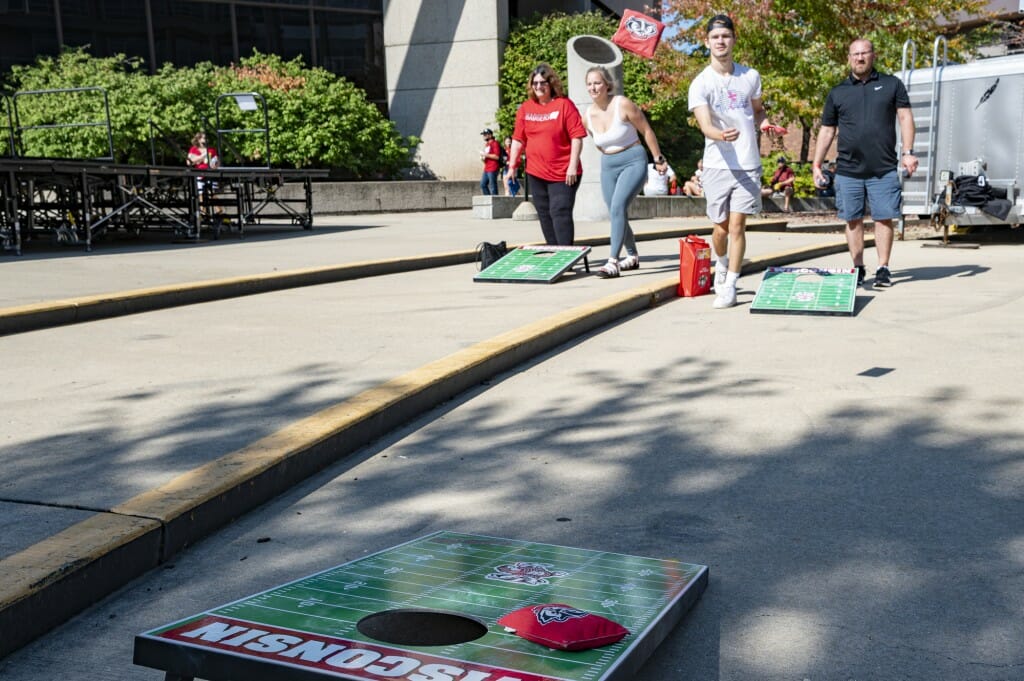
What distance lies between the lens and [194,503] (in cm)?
338

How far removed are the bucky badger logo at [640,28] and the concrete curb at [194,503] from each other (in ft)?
→ 54.3

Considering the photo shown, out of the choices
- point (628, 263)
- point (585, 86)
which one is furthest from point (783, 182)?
point (628, 263)

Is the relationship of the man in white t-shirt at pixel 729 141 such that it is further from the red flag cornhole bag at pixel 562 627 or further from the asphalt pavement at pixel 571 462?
the red flag cornhole bag at pixel 562 627

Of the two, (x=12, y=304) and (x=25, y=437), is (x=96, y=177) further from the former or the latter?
(x=25, y=437)

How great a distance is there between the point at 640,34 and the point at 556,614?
2009cm

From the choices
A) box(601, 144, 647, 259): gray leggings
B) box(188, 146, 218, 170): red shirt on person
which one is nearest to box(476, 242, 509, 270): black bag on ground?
box(601, 144, 647, 259): gray leggings

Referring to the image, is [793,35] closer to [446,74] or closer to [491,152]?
[491,152]

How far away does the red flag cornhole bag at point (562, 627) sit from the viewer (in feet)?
7.46

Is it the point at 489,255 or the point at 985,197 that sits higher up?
the point at 985,197

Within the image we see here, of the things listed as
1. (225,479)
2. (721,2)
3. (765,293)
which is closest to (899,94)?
(765,293)

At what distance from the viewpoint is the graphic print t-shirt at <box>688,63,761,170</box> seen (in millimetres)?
8094

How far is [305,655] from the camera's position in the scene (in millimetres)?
2180

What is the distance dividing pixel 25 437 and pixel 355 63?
87.2ft

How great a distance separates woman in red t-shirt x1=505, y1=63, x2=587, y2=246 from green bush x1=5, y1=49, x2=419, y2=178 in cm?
1161
